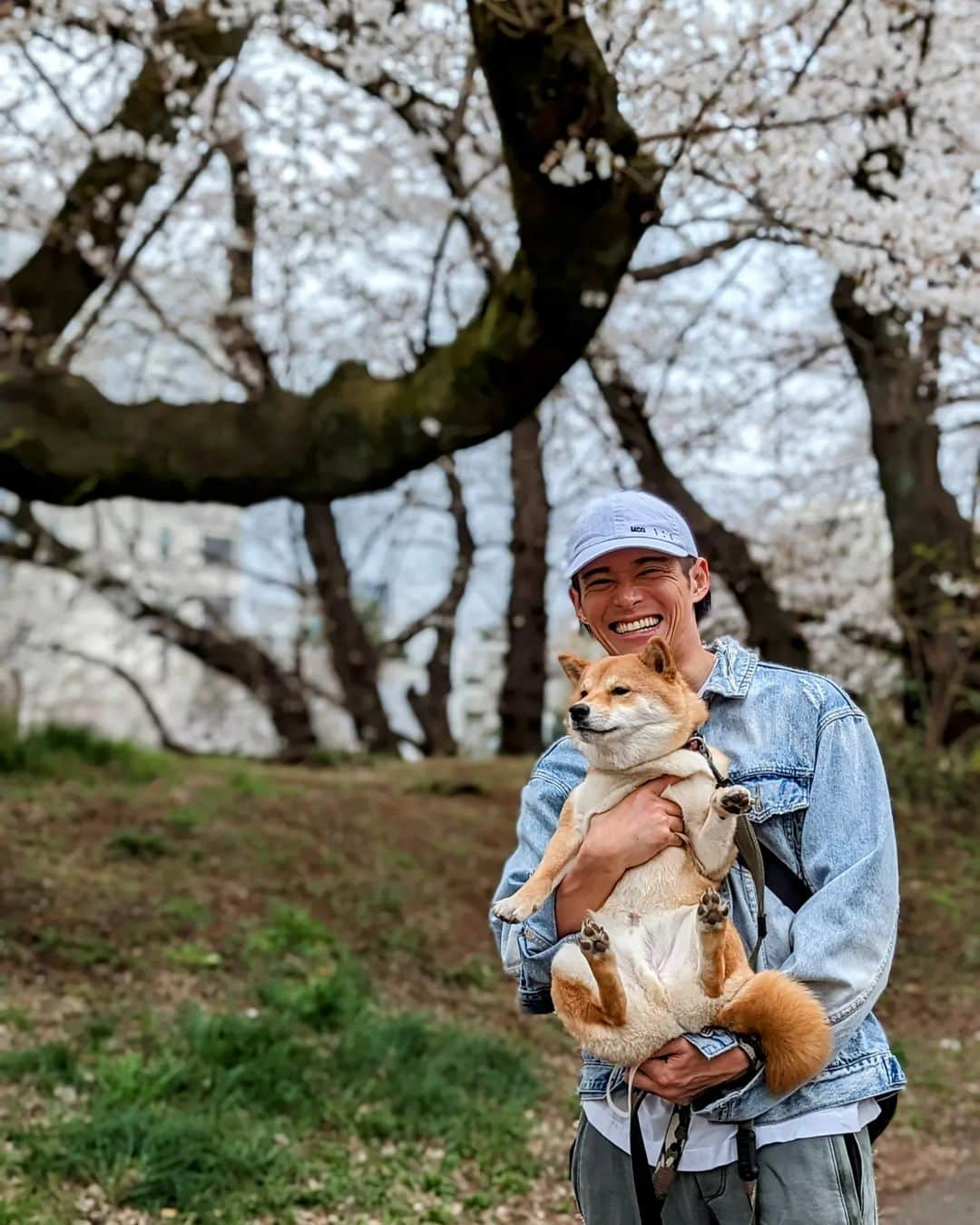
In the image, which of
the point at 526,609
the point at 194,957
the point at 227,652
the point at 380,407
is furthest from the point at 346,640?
the point at 380,407

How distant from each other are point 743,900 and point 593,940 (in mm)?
273

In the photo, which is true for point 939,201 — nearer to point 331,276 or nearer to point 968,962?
point 968,962

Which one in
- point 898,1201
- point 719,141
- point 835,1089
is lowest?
Answer: point 898,1201

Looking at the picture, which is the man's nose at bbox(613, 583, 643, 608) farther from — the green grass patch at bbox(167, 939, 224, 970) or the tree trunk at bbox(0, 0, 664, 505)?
the green grass patch at bbox(167, 939, 224, 970)

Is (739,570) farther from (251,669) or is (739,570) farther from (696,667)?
(696,667)

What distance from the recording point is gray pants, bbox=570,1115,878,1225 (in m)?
1.95

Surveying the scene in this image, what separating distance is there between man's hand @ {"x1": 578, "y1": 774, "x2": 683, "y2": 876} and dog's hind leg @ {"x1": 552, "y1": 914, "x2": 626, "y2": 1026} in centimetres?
11

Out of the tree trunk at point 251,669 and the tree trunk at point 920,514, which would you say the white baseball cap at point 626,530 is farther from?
the tree trunk at point 251,669

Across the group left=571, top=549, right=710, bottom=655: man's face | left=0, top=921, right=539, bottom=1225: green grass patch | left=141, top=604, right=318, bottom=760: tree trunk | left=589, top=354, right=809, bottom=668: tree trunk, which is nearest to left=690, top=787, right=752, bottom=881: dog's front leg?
left=571, top=549, right=710, bottom=655: man's face

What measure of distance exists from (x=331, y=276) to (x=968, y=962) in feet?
31.5

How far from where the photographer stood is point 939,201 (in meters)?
7.13

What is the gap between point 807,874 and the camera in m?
2.08

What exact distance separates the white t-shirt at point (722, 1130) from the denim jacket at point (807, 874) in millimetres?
16

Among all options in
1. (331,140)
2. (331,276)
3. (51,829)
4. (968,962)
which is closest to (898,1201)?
(968,962)
